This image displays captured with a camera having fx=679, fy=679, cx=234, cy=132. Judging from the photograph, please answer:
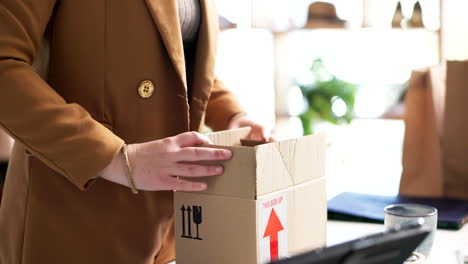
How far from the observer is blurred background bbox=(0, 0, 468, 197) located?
351 centimetres

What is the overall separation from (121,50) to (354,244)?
0.73 metres

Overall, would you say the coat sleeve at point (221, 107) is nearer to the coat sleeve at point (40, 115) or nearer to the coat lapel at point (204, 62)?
the coat lapel at point (204, 62)

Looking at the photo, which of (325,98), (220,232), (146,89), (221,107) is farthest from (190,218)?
(325,98)

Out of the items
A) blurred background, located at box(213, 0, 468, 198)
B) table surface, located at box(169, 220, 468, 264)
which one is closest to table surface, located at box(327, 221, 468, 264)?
table surface, located at box(169, 220, 468, 264)

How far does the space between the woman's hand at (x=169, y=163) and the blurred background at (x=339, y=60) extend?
7.28 feet

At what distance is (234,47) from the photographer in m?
3.98

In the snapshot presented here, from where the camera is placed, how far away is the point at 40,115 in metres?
1.21

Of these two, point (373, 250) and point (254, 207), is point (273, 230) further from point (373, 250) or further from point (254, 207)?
point (373, 250)

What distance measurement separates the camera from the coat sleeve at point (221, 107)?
68.1 inches

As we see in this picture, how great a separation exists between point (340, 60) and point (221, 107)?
7.44 ft

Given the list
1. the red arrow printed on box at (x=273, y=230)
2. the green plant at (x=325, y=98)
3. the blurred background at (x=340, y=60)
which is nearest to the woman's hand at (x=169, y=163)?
the red arrow printed on box at (x=273, y=230)

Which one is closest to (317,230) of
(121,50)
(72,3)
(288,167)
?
(288,167)

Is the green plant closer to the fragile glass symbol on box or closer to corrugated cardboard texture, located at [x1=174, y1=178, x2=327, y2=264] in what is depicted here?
corrugated cardboard texture, located at [x1=174, y1=178, x2=327, y2=264]

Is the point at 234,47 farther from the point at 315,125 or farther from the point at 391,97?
the point at 391,97
